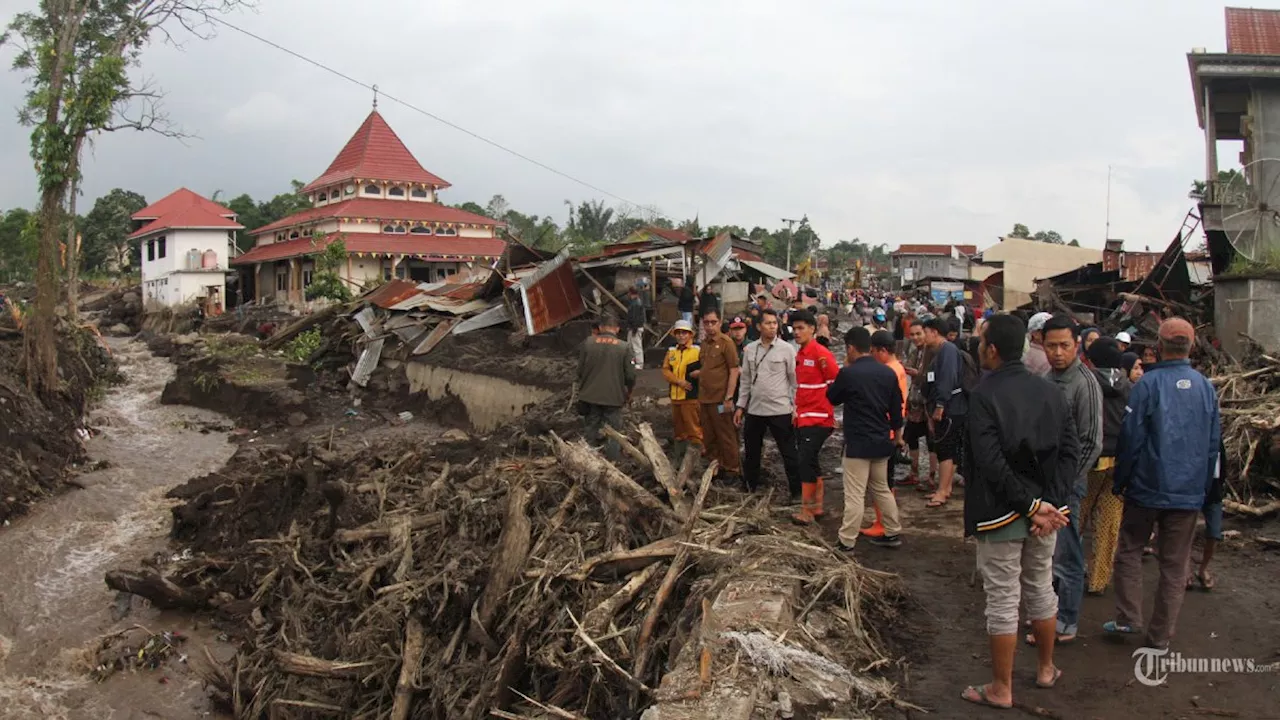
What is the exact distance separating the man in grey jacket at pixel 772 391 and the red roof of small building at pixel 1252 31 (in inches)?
559

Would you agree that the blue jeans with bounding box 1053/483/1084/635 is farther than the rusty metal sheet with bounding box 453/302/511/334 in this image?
No

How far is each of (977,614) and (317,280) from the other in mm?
27647

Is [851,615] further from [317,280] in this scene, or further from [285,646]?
[317,280]

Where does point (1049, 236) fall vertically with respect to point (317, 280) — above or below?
above

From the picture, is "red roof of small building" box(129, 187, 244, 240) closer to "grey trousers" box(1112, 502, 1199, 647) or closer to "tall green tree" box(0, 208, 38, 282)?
"tall green tree" box(0, 208, 38, 282)

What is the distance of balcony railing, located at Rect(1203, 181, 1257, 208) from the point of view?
609 inches

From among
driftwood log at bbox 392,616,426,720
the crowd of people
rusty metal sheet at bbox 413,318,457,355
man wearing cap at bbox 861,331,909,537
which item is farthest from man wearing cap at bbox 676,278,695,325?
driftwood log at bbox 392,616,426,720

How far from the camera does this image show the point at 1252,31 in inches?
669

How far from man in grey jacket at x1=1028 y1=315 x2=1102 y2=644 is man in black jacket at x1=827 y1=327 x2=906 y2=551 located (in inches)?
60.2

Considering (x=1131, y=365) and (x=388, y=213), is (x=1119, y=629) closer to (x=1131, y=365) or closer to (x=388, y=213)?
(x=1131, y=365)

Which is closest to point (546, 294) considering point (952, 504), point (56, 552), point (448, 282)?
point (448, 282)

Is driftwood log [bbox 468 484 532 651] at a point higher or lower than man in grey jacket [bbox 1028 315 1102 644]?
lower

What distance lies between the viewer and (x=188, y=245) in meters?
38.9

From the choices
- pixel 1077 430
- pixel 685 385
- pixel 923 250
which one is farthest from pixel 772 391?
pixel 923 250
